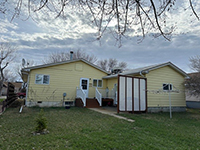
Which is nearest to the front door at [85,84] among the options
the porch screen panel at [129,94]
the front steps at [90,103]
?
the front steps at [90,103]

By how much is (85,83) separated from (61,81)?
7.33ft

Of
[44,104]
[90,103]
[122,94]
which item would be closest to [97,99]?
[90,103]

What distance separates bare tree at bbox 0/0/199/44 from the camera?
9.61 ft

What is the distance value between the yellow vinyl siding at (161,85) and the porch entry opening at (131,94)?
684mm

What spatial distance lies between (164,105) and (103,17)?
9890mm

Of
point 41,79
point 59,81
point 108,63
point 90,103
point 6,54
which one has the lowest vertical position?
point 90,103

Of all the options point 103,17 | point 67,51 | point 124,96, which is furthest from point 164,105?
point 67,51

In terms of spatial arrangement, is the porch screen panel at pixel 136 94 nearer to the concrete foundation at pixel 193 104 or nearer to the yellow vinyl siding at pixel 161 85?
the yellow vinyl siding at pixel 161 85

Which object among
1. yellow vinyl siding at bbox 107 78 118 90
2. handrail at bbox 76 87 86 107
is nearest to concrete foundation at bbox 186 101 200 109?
yellow vinyl siding at bbox 107 78 118 90

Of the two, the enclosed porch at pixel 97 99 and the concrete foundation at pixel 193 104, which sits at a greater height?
the enclosed porch at pixel 97 99

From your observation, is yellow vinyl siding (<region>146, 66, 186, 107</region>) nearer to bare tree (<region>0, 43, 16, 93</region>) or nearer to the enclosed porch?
the enclosed porch

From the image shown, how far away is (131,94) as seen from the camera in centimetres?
909

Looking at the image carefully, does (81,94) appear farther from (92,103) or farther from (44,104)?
(44,104)

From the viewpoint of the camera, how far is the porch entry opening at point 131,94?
8.75 m
